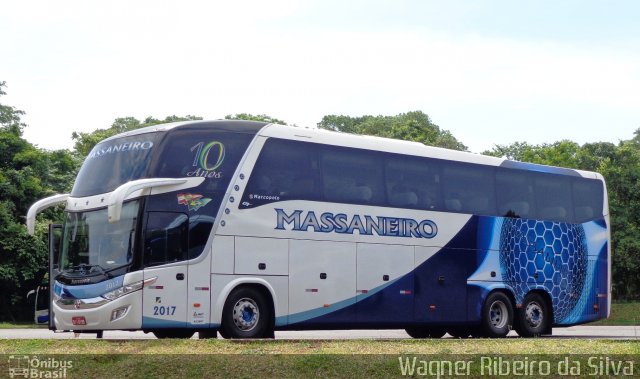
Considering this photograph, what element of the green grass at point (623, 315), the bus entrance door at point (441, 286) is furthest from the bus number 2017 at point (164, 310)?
the green grass at point (623, 315)

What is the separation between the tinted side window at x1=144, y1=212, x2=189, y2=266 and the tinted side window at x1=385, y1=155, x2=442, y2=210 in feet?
15.8

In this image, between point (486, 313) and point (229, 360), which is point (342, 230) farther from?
point (229, 360)

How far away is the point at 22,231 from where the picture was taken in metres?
36.9

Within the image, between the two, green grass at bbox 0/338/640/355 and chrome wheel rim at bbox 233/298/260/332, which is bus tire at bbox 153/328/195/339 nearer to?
chrome wheel rim at bbox 233/298/260/332

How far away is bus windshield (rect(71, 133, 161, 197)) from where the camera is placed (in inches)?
657

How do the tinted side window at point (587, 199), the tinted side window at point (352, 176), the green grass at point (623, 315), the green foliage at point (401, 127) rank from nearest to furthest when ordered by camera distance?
1. the tinted side window at point (352, 176)
2. the tinted side window at point (587, 199)
3. the green grass at point (623, 315)
4. the green foliage at point (401, 127)

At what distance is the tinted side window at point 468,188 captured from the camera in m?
20.8

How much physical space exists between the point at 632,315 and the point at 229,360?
103 feet

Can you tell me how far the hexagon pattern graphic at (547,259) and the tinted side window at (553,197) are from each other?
0.65 ft

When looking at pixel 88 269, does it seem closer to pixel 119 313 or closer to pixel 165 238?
pixel 119 313

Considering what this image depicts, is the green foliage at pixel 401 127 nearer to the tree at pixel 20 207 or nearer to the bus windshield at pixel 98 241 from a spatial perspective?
the tree at pixel 20 207

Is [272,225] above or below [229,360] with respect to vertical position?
above

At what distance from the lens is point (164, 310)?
16047mm

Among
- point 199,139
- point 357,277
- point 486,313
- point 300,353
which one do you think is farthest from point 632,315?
point 300,353
